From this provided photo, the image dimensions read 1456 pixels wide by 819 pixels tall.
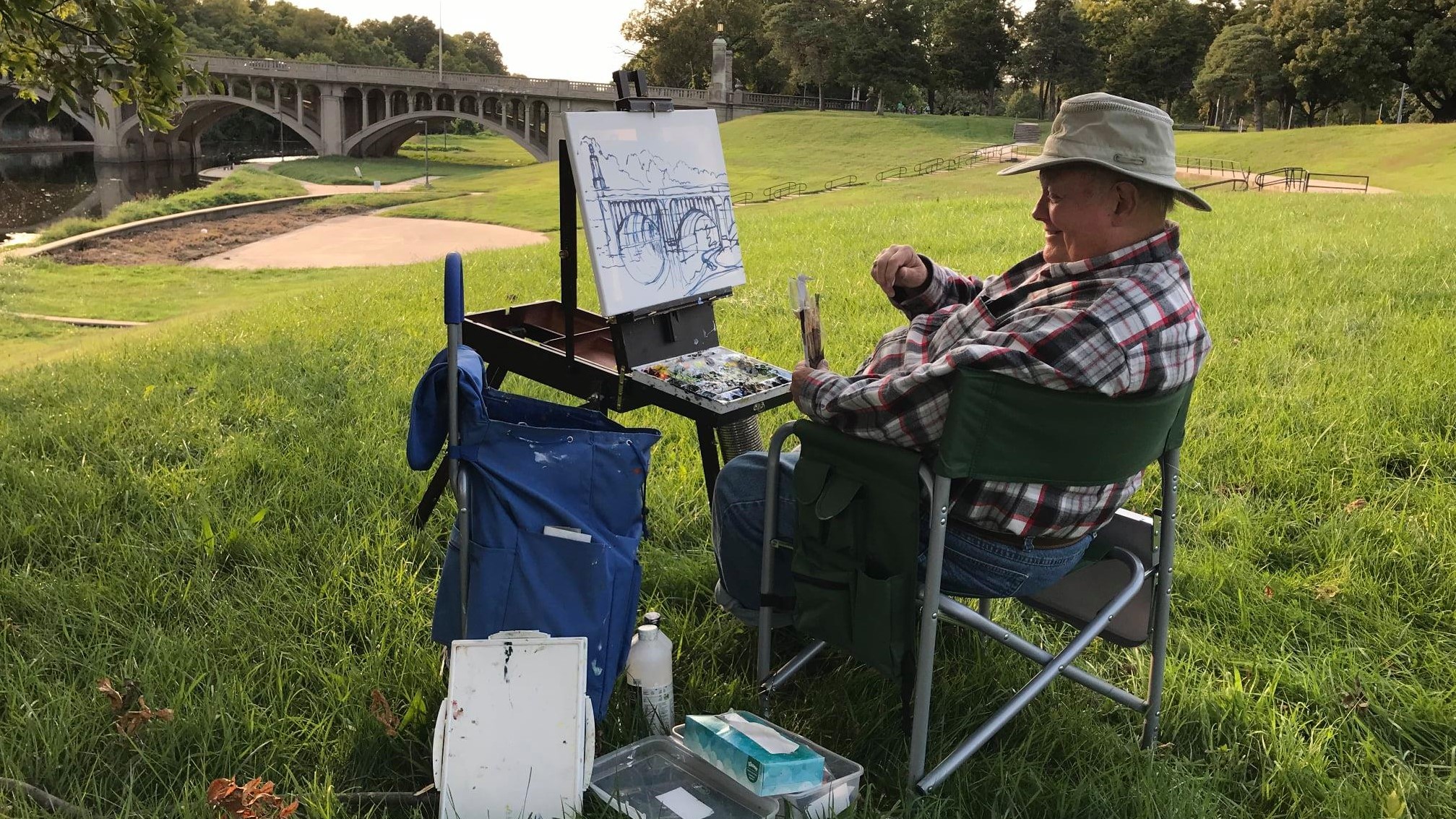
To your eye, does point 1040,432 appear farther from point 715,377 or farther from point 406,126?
point 406,126

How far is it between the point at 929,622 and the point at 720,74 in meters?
61.4

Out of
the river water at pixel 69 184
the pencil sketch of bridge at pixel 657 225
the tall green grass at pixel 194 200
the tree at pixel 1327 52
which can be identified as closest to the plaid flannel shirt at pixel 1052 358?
the pencil sketch of bridge at pixel 657 225

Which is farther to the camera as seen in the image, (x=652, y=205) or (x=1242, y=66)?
(x=1242, y=66)

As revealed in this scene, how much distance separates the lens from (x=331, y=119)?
172 feet

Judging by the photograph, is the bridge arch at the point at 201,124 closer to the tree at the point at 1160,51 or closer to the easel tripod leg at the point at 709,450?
the tree at the point at 1160,51

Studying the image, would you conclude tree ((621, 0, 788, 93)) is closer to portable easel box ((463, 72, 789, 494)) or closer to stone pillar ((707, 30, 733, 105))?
stone pillar ((707, 30, 733, 105))

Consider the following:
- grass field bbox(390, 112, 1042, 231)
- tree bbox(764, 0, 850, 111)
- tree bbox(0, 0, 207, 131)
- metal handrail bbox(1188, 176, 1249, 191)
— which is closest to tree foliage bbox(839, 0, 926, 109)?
tree bbox(764, 0, 850, 111)

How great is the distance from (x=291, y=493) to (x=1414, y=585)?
361cm

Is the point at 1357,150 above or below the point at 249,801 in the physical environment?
above

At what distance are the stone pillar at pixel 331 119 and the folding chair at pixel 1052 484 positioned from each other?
5534cm

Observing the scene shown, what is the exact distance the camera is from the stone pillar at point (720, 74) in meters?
59.5

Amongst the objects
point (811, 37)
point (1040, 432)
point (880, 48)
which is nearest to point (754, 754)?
point (1040, 432)

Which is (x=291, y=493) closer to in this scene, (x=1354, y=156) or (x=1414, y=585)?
(x=1414, y=585)

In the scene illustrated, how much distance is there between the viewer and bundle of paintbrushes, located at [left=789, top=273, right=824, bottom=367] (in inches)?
94.9
